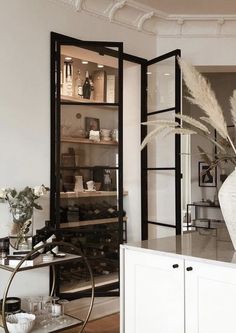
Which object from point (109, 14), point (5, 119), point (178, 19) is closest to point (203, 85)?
point (5, 119)

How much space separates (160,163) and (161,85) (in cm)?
78

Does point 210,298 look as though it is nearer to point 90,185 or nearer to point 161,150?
point 90,185

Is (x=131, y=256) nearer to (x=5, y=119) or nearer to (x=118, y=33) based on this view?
(x=5, y=119)

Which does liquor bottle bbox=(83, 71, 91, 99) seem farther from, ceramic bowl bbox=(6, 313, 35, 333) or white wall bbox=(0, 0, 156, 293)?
ceramic bowl bbox=(6, 313, 35, 333)

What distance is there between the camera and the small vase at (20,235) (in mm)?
2637

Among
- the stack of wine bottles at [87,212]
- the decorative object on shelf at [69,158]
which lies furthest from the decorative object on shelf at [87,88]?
the stack of wine bottles at [87,212]

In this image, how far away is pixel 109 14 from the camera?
3701 millimetres

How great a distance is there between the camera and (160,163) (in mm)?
4090

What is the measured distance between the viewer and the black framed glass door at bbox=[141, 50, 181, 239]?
3.81 m

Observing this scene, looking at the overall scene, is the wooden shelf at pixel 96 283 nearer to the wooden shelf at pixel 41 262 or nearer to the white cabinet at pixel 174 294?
the wooden shelf at pixel 41 262

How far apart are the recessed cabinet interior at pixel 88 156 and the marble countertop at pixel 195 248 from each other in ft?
4.35

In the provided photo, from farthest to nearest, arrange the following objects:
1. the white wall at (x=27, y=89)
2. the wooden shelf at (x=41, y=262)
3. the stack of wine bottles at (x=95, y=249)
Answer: the stack of wine bottles at (x=95, y=249)
the white wall at (x=27, y=89)
the wooden shelf at (x=41, y=262)

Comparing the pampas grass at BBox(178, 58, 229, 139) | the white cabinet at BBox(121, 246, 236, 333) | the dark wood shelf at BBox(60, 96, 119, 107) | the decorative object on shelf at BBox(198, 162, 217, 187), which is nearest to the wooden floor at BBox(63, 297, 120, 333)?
the white cabinet at BBox(121, 246, 236, 333)

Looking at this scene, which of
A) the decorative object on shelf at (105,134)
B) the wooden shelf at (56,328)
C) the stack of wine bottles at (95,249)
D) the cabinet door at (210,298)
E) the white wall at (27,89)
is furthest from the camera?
the decorative object on shelf at (105,134)
